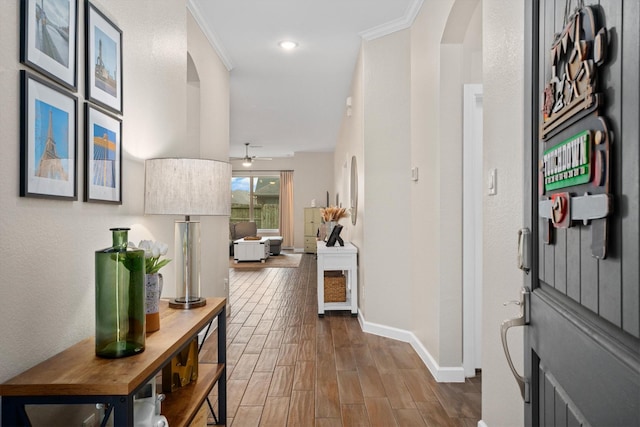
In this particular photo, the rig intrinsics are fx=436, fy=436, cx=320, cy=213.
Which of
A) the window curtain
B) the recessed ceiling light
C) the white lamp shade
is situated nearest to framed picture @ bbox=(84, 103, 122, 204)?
the white lamp shade

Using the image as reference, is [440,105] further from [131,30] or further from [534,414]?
[534,414]

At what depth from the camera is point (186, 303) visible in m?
2.02

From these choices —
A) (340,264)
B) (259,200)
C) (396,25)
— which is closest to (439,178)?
(396,25)

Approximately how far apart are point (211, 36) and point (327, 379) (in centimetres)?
309

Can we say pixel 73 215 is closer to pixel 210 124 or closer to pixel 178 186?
pixel 178 186

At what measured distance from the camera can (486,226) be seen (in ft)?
6.58

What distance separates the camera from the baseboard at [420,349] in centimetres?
287

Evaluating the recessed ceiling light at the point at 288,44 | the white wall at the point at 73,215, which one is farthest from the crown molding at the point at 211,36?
the white wall at the point at 73,215

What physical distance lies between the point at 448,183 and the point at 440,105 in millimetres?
519

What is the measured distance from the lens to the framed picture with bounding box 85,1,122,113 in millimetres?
1661

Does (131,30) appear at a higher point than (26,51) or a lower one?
higher

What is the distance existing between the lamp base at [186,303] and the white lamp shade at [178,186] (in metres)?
0.42

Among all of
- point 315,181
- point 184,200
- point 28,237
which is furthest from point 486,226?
point 315,181

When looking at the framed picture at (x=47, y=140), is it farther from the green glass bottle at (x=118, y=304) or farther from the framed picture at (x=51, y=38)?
the green glass bottle at (x=118, y=304)
